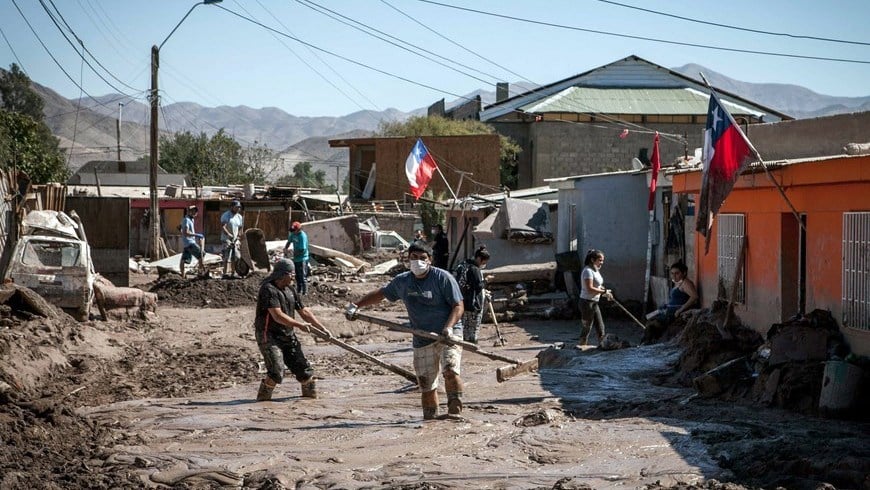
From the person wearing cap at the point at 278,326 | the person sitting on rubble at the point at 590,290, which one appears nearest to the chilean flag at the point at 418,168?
the person sitting on rubble at the point at 590,290

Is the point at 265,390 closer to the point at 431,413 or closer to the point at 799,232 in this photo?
the point at 431,413

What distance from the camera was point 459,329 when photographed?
1116cm

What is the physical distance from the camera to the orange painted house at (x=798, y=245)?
11.1 metres

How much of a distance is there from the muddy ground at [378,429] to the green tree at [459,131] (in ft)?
115

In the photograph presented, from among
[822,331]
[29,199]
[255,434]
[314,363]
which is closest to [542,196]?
[29,199]

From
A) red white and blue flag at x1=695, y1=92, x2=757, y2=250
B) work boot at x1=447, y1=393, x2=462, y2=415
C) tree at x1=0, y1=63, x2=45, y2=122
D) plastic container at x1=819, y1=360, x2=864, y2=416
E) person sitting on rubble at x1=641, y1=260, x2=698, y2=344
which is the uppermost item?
tree at x1=0, y1=63, x2=45, y2=122

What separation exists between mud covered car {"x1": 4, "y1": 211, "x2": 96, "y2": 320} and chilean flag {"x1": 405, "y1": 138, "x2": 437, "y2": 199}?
12163 mm

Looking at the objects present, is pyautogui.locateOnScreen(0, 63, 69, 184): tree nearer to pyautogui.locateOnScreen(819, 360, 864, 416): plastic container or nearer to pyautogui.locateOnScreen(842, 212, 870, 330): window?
pyautogui.locateOnScreen(842, 212, 870, 330): window

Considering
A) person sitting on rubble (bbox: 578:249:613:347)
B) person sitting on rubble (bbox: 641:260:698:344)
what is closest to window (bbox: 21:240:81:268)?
person sitting on rubble (bbox: 578:249:613:347)

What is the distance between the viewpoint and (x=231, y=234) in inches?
1067

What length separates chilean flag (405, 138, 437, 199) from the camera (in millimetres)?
29578

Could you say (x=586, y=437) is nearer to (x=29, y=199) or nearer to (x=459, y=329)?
(x=459, y=329)

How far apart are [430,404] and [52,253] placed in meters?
10.2

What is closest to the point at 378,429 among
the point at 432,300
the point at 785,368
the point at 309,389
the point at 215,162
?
the point at 432,300
